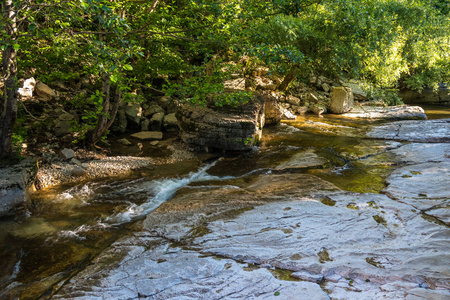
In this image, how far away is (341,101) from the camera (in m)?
18.4

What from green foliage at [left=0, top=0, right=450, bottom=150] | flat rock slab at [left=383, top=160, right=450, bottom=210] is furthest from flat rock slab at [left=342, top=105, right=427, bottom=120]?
flat rock slab at [left=383, top=160, right=450, bottom=210]

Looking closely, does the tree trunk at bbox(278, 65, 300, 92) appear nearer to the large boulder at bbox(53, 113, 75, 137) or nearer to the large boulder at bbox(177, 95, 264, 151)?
the large boulder at bbox(177, 95, 264, 151)

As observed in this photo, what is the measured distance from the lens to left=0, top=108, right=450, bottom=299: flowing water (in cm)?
430

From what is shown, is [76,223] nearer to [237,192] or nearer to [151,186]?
[151,186]

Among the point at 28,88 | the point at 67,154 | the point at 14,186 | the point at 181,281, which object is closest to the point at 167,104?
the point at 28,88

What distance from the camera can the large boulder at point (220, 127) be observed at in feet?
32.4

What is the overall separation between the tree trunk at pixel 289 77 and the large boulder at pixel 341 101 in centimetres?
294

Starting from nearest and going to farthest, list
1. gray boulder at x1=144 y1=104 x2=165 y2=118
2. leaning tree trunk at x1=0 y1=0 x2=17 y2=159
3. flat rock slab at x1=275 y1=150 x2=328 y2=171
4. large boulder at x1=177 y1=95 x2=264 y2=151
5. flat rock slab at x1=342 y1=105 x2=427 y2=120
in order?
leaning tree trunk at x1=0 y1=0 x2=17 y2=159
flat rock slab at x1=275 y1=150 x2=328 y2=171
large boulder at x1=177 y1=95 x2=264 y2=151
gray boulder at x1=144 y1=104 x2=165 y2=118
flat rock slab at x1=342 y1=105 x2=427 y2=120

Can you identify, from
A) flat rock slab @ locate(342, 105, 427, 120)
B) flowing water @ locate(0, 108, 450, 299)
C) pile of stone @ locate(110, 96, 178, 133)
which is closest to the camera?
flowing water @ locate(0, 108, 450, 299)

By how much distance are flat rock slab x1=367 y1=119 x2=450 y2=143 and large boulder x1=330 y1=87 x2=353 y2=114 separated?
15.2 feet

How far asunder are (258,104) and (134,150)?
15.7 ft

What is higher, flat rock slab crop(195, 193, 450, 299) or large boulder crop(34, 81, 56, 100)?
large boulder crop(34, 81, 56, 100)

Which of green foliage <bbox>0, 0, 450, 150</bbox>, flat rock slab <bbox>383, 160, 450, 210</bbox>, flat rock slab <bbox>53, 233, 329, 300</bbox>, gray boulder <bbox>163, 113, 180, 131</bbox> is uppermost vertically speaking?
green foliage <bbox>0, 0, 450, 150</bbox>

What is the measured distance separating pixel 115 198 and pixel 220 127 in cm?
428
